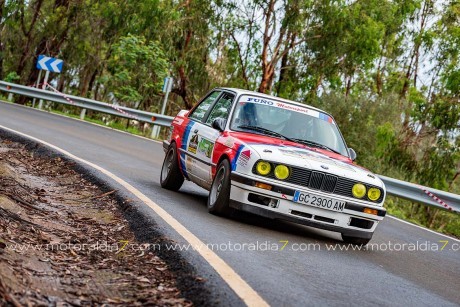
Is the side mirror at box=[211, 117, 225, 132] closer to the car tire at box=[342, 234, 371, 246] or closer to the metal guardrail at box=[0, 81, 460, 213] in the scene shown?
the car tire at box=[342, 234, 371, 246]

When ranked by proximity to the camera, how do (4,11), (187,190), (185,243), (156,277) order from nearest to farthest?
(156,277)
(185,243)
(187,190)
(4,11)

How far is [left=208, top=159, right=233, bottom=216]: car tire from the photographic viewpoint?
27.0ft

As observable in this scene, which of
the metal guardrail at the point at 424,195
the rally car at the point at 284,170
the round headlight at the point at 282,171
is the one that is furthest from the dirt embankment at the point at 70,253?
the metal guardrail at the point at 424,195

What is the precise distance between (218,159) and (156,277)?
12.2 ft

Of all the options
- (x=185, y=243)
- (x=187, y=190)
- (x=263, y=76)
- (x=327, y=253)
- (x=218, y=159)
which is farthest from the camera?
(x=263, y=76)

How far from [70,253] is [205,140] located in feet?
12.5

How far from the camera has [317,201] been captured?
7.93 m

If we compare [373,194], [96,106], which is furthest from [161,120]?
[373,194]

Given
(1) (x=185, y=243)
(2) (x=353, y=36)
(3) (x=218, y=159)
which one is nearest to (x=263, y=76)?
(2) (x=353, y=36)

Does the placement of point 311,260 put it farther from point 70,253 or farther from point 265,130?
point 265,130

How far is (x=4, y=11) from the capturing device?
40.9m

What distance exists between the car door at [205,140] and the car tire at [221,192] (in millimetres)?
365

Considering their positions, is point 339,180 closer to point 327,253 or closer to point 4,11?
point 327,253

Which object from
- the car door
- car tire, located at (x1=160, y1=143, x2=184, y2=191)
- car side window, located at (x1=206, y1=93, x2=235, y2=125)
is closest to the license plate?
the car door
